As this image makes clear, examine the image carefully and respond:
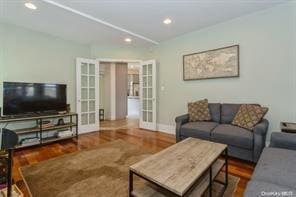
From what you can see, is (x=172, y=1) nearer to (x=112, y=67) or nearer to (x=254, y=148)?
(x=254, y=148)

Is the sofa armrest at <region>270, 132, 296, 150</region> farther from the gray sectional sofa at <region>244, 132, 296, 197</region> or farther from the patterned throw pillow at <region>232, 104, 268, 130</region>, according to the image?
the patterned throw pillow at <region>232, 104, 268, 130</region>

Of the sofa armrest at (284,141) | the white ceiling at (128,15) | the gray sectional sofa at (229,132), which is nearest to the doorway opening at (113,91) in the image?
the white ceiling at (128,15)

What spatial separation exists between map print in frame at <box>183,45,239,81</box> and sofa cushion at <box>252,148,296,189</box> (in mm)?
1956

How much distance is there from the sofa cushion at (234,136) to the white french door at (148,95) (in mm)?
2303

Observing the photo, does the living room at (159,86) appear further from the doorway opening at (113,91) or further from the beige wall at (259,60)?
the doorway opening at (113,91)

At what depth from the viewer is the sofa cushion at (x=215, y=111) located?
11.1ft

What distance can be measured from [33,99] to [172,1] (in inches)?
132

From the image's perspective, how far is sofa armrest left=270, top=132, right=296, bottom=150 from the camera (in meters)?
1.95

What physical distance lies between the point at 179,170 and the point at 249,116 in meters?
1.99

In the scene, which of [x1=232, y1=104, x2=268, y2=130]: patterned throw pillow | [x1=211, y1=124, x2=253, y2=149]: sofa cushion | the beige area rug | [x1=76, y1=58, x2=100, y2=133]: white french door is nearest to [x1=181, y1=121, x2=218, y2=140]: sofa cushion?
[x1=211, y1=124, x2=253, y2=149]: sofa cushion

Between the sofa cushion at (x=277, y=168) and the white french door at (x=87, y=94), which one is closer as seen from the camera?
the sofa cushion at (x=277, y=168)

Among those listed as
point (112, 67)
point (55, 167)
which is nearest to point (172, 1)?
point (55, 167)

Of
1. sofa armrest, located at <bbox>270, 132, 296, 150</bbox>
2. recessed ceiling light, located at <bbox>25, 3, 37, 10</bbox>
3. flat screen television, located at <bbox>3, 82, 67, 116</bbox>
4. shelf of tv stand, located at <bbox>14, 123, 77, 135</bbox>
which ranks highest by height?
recessed ceiling light, located at <bbox>25, 3, 37, 10</bbox>

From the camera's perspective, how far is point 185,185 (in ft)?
3.95
